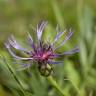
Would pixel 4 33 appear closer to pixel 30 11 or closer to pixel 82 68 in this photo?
pixel 30 11

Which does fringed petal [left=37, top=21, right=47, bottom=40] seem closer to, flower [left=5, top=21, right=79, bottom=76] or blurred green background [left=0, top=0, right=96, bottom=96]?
flower [left=5, top=21, right=79, bottom=76]

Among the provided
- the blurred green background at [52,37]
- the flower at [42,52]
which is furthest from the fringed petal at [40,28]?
the blurred green background at [52,37]

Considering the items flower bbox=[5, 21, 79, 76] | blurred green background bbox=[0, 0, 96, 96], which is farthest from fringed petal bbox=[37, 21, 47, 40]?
blurred green background bbox=[0, 0, 96, 96]

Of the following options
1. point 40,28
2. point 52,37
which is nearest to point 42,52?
point 40,28

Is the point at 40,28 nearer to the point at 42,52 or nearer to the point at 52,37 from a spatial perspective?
the point at 42,52

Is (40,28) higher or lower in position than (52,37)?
higher

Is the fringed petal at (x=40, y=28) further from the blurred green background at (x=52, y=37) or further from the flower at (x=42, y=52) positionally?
the blurred green background at (x=52, y=37)

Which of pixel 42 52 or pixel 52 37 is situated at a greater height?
pixel 42 52

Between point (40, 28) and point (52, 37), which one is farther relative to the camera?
point (52, 37)

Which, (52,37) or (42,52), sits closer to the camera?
(42,52)
